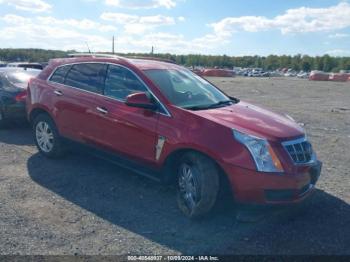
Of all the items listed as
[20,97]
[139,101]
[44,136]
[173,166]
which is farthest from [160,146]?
[20,97]

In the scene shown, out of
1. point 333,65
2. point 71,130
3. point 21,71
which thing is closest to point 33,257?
point 71,130

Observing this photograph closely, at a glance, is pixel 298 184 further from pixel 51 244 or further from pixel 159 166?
pixel 51 244

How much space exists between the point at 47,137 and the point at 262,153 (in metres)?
3.85

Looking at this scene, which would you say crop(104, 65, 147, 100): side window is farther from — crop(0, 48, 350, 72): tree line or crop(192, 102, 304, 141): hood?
crop(0, 48, 350, 72): tree line

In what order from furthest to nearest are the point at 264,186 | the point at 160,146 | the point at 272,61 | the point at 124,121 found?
1. the point at 272,61
2. the point at 124,121
3. the point at 160,146
4. the point at 264,186

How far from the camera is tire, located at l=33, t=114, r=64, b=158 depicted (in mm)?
6086

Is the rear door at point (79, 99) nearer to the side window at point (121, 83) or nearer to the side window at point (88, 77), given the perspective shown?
the side window at point (88, 77)

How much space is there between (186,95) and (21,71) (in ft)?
19.2

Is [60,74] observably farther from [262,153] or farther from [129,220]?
[262,153]

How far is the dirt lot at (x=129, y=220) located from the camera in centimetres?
370

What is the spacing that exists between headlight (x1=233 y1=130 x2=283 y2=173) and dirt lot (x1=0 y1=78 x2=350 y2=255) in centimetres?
51

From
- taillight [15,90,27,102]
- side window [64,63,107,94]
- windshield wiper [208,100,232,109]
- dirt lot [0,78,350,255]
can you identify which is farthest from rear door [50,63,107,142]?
taillight [15,90,27,102]

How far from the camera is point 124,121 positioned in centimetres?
480

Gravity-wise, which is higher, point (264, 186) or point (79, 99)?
point (79, 99)
